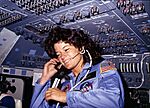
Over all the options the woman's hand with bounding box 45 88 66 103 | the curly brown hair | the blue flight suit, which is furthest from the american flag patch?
the woman's hand with bounding box 45 88 66 103

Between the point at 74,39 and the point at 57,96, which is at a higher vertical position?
the point at 74,39

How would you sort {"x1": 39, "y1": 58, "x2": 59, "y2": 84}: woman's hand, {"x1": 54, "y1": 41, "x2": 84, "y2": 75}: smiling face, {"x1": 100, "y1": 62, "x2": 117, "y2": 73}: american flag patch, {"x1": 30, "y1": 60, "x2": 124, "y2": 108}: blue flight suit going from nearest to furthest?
{"x1": 30, "y1": 60, "x2": 124, "y2": 108}: blue flight suit → {"x1": 100, "y1": 62, "x2": 117, "y2": 73}: american flag patch → {"x1": 54, "y1": 41, "x2": 84, "y2": 75}: smiling face → {"x1": 39, "y1": 58, "x2": 59, "y2": 84}: woman's hand

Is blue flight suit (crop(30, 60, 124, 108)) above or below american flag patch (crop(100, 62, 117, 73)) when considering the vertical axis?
below

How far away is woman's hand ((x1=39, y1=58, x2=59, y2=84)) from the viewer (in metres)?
1.74

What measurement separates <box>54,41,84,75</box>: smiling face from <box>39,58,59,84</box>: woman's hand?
0.25 m

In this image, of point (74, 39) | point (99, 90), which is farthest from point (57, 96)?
point (74, 39)

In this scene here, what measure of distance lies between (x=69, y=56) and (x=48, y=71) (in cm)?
34

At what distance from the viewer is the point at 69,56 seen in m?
1.54

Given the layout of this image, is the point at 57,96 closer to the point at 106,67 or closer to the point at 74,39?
the point at 106,67

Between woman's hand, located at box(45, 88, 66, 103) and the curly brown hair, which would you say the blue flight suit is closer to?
woman's hand, located at box(45, 88, 66, 103)

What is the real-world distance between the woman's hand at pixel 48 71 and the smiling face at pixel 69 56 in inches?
9.8

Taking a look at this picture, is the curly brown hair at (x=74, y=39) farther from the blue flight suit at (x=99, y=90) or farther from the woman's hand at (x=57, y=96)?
the woman's hand at (x=57, y=96)

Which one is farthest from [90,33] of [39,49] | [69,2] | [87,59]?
[39,49]

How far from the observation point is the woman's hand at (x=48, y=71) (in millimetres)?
1740
